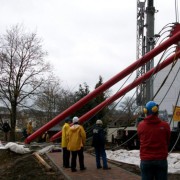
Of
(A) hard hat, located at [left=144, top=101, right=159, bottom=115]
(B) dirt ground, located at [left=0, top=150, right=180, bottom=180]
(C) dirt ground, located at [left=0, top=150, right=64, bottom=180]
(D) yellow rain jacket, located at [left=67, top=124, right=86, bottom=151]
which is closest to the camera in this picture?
(A) hard hat, located at [left=144, top=101, right=159, bottom=115]

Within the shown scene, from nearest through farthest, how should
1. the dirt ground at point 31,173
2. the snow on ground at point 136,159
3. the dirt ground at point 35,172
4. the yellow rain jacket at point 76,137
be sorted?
1. the dirt ground at point 35,172
2. the dirt ground at point 31,173
3. the yellow rain jacket at point 76,137
4. the snow on ground at point 136,159

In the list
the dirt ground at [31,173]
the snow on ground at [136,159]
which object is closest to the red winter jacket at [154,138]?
the dirt ground at [31,173]

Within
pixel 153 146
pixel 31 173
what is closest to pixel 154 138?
pixel 153 146

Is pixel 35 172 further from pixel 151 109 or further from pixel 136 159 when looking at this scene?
pixel 151 109

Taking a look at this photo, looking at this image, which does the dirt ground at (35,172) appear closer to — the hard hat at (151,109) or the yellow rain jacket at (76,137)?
the yellow rain jacket at (76,137)

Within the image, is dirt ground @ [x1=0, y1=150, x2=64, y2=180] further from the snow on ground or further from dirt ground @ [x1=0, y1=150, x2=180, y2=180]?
the snow on ground

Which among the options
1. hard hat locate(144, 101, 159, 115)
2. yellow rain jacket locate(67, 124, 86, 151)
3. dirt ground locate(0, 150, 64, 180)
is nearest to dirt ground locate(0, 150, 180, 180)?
dirt ground locate(0, 150, 64, 180)

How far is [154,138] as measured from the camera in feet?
20.4

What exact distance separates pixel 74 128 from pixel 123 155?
183 inches

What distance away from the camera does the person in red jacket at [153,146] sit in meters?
6.10

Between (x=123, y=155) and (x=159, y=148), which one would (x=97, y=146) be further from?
(x=159, y=148)

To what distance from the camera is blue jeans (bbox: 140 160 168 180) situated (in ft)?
19.9

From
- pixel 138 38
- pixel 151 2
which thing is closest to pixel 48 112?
pixel 138 38

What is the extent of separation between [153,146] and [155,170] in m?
0.37
